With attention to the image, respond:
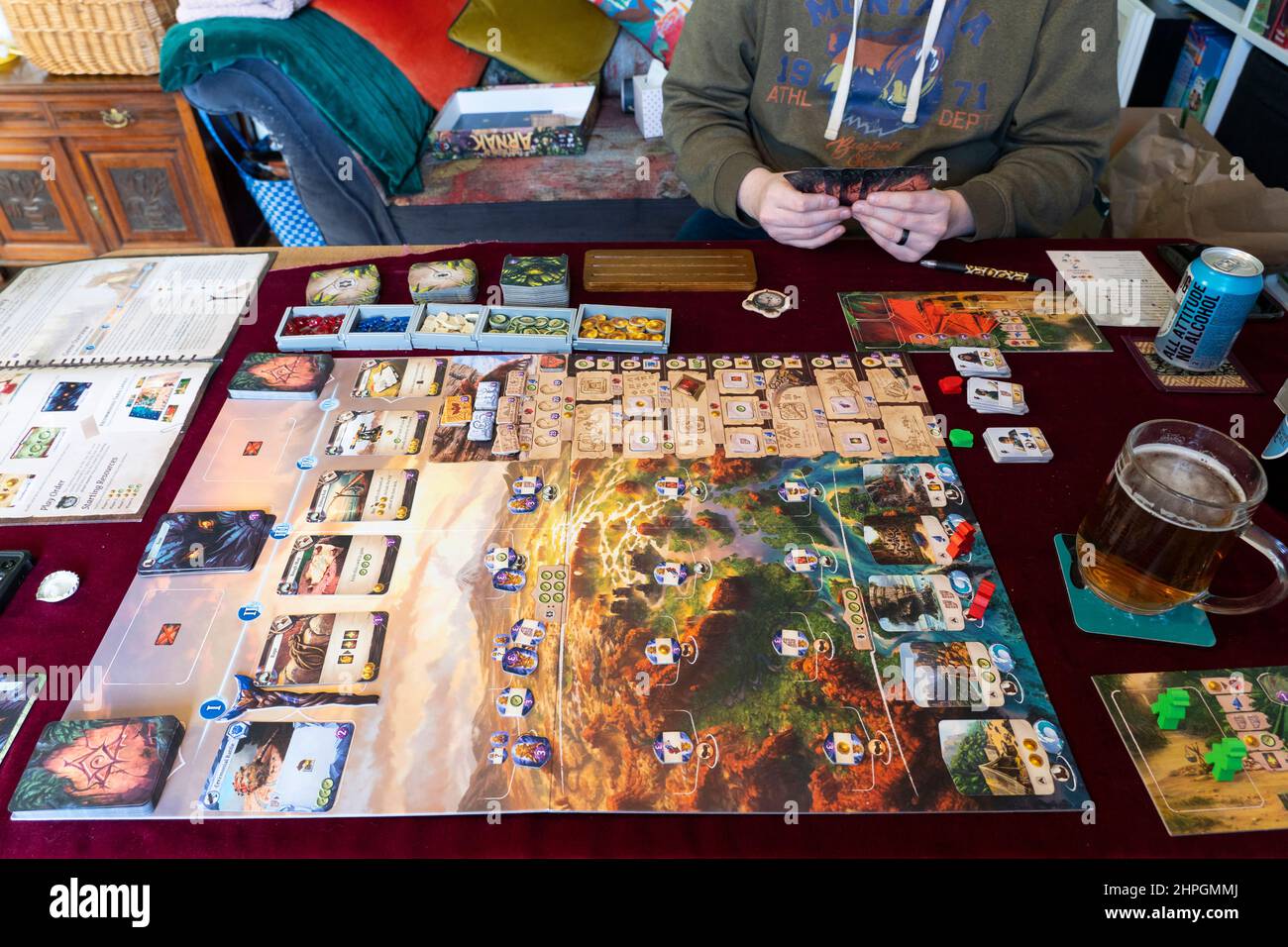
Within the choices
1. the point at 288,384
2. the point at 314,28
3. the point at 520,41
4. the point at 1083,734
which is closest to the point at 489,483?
the point at 288,384

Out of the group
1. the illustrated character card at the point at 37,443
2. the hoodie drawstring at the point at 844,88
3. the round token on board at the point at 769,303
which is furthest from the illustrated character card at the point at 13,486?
the hoodie drawstring at the point at 844,88

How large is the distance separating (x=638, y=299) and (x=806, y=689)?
1.95ft

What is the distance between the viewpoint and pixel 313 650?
2.30 ft

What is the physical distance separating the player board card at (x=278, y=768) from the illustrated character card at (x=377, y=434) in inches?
11.9

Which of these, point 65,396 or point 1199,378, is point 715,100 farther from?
point 65,396

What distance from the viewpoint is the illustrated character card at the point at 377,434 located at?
34.3 inches

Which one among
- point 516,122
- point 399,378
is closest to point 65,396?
point 399,378

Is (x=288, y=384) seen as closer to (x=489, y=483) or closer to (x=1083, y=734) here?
(x=489, y=483)

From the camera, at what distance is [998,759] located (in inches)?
25.0

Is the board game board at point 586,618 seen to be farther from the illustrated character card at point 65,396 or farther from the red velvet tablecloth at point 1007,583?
the illustrated character card at point 65,396

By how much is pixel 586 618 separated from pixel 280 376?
48 centimetres

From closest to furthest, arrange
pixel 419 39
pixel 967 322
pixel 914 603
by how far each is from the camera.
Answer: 1. pixel 914 603
2. pixel 967 322
3. pixel 419 39

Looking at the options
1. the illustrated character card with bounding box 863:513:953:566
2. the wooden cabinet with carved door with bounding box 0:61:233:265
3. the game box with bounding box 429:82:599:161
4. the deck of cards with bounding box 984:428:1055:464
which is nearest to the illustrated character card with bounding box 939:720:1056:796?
the illustrated character card with bounding box 863:513:953:566

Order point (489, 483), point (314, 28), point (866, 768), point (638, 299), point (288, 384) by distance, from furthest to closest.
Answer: point (314, 28)
point (638, 299)
point (288, 384)
point (489, 483)
point (866, 768)
